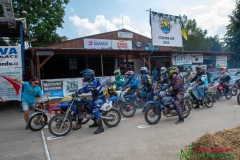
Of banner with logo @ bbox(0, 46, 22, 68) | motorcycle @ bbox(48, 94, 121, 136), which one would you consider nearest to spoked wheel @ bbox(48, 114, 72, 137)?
motorcycle @ bbox(48, 94, 121, 136)

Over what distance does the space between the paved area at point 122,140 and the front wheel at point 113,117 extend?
0.56ft

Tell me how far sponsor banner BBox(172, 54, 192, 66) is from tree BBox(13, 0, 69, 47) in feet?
40.4

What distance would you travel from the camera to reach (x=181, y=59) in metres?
17.2

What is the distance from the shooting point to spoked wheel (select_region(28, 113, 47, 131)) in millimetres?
6434

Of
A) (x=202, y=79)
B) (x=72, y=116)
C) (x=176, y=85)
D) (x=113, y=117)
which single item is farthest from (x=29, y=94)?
(x=202, y=79)

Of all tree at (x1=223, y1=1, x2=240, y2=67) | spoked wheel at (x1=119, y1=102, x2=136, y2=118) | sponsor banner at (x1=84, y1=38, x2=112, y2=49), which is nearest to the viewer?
spoked wheel at (x1=119, y1=102, x2=136, y2=118)

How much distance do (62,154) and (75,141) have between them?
854mm

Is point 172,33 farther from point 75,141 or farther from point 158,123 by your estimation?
point 75,141

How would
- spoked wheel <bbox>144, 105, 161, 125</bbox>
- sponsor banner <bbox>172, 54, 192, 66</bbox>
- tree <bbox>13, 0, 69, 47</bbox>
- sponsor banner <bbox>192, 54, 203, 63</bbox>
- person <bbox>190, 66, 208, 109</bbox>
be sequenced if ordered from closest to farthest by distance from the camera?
spoked wheel <bbox>144, 105, 161, 125</bbox>, person <bbox>190, 66, 208, 109</bbox>, sponsor banner <bbox>172, 54, 192, 66</bbox>, sponsor banner <bbox>192, 54, 203, 63</bbox>, tree <bbox>13, 0, 69, 47</bbox>

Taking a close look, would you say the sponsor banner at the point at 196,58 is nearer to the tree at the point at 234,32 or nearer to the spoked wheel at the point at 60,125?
the tree at the point at 234,32

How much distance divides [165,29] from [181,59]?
4.18 meters

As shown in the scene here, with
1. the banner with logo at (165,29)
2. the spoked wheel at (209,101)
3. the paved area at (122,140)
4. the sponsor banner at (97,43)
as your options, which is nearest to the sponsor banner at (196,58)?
the banner with logo at (165,29)

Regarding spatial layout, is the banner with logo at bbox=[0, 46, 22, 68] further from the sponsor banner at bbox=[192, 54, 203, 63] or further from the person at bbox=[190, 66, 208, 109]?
the sponsor banner at bbox=[192, 54, 203, 63]

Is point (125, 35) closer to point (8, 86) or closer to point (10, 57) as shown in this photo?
point (10, 57)
